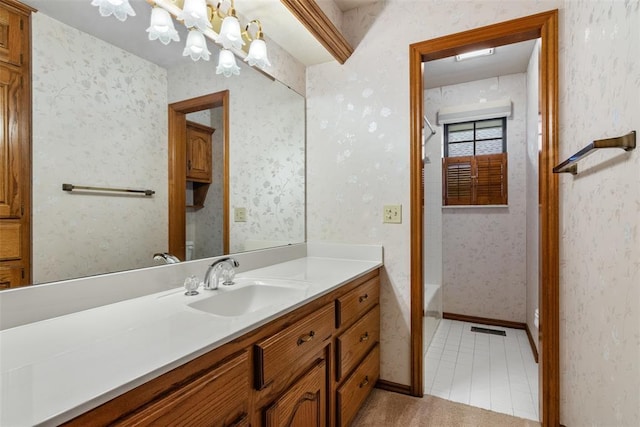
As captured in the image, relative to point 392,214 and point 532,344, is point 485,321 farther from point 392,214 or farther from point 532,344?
point 392,214

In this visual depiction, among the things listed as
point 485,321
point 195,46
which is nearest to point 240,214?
point 195,46

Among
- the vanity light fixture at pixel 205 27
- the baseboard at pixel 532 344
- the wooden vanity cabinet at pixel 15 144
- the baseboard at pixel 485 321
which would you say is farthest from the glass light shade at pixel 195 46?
the baseboard at pixel 485 321

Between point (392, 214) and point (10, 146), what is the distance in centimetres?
164

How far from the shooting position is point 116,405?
563 millimetres

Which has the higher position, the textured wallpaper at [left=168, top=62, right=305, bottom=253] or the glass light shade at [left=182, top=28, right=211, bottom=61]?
the glass light shade at [left=182, top=28, right=211, bottom=61]

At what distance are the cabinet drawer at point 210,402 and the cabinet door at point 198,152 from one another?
857 mm

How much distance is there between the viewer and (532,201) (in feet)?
8.54

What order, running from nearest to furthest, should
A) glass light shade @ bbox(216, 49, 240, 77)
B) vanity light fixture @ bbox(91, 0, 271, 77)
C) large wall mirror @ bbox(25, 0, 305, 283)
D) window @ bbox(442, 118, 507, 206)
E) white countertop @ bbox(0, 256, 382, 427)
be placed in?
white countertop @ bbox(0, 256, 382, 427)
large wall mirror @ bbox(25, 0, 305, 283)
vanity light fixture @ bbox(91, 0, 271, 77)
glass light shade @ bbox(216, 49, 240, 77)
window @ bbox(442, 118, 507, 206)

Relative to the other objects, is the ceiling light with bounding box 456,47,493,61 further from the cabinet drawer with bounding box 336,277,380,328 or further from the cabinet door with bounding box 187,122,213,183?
the cabinet door with bounding box 187,122,213,183

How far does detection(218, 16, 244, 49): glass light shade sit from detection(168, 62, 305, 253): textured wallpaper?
0.42ft

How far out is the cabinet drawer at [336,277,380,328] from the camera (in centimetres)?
139

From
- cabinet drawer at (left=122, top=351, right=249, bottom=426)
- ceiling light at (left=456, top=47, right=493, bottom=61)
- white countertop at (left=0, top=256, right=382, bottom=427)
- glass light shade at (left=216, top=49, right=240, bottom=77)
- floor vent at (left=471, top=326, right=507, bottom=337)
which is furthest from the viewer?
floor vent at (left=471, top=326, right=507, bottom=337)

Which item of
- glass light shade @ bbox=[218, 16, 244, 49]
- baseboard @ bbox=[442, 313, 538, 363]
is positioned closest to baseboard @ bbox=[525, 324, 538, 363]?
baseboard @ bbox=[442, 313, 538, 363]

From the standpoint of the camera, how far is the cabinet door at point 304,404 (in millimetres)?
974
